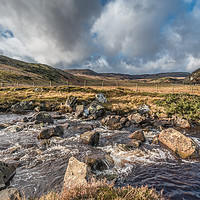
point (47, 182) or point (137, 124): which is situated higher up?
point (137, 124)

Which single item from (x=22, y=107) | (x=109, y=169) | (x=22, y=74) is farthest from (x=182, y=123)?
(x=22, y=74)

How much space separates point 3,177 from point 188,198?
890 cm

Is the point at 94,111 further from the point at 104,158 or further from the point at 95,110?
the point at 104,158

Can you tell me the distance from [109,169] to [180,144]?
5.96 m

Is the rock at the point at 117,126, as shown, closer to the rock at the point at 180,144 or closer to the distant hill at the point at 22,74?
the rock at the point at 180,144

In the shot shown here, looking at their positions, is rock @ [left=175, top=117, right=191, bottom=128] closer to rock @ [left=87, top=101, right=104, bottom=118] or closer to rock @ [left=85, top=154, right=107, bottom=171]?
rock @ [left=87, top=101, right=104, bottom=118]

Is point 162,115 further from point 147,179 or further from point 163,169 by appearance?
point 147,179

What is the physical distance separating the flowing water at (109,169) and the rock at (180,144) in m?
0.54

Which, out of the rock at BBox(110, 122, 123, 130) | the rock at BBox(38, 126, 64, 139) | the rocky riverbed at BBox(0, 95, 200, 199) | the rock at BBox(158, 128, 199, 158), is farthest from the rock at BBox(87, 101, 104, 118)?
the rock at BBox(158, 128, 199, 158)

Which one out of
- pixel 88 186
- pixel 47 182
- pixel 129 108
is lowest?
pixel 47 182

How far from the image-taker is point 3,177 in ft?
18.8

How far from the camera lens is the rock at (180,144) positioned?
8.18 meters

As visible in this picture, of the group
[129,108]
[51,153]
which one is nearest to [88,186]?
[51,153]

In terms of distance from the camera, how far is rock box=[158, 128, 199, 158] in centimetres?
818
